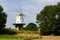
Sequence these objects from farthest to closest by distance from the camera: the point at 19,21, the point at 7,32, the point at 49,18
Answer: the point at 19,21 → the point at 49,18 → the point at 7,32

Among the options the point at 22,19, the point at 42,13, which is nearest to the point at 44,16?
the point at 42,13

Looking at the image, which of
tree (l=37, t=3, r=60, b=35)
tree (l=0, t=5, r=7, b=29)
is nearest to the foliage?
tree (l=0, t=5, r=7, b=29)

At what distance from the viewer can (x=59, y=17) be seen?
60188mm

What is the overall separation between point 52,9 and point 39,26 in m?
6.04

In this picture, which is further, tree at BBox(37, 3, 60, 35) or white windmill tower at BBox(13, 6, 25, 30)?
white windmill tower at BBox(13, 6, 25, 30)

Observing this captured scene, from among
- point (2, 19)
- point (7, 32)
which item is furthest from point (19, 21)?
point (7, 32)

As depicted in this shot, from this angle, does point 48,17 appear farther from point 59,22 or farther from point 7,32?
point 7,32

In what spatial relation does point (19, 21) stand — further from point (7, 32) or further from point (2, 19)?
point (7, 32)

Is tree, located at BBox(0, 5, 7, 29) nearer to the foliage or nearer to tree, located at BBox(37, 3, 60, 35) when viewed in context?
the foliage

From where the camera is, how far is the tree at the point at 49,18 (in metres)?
58.7

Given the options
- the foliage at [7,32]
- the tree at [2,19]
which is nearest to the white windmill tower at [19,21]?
the tree at [2,19]

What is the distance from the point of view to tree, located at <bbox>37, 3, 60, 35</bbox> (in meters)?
58.7

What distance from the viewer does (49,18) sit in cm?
6069

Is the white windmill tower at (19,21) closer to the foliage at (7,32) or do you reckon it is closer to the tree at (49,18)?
the tree at (49,18)
